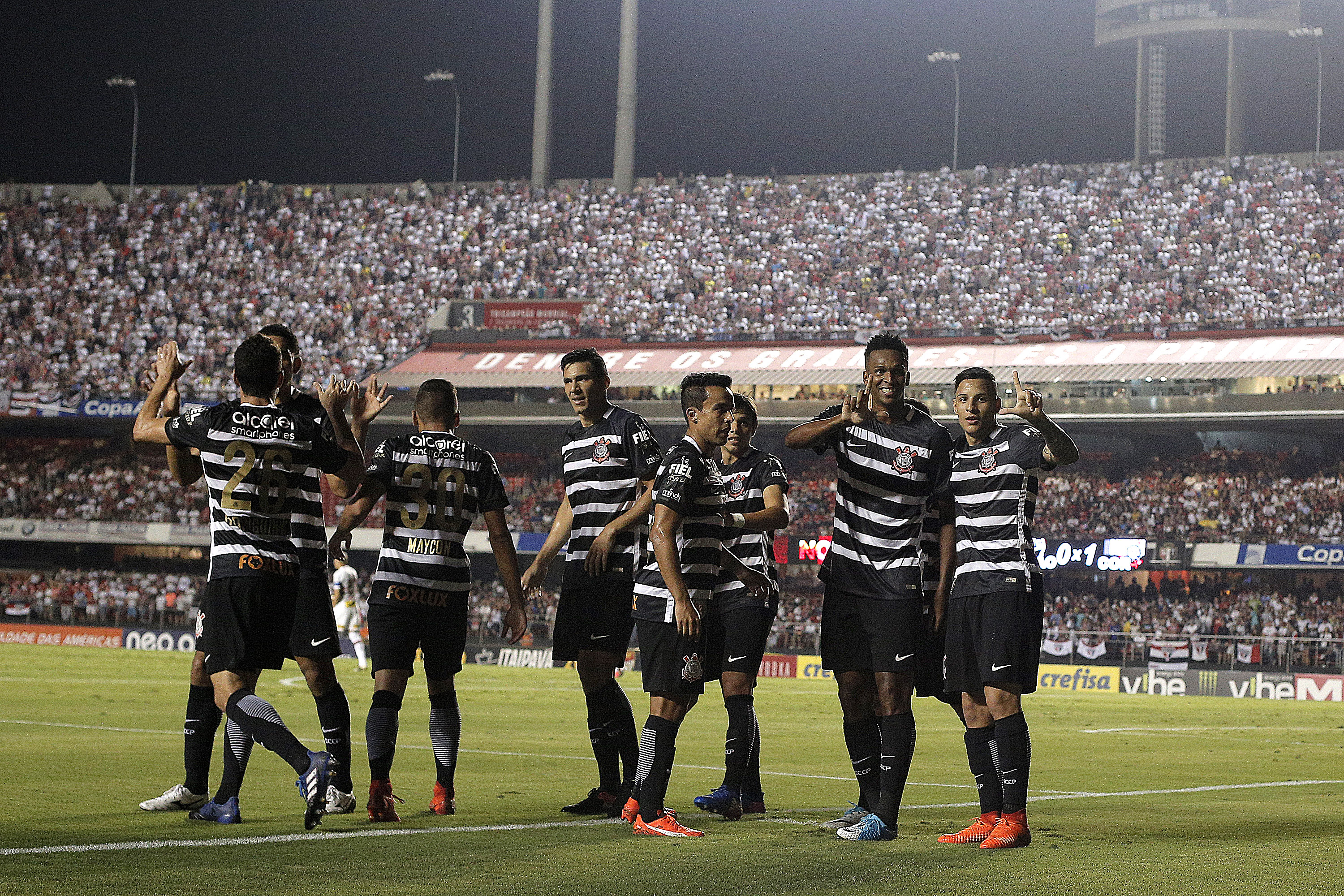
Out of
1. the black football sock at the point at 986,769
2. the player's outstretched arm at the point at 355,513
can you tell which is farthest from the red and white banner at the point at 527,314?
the black football sock at the point at 986,769

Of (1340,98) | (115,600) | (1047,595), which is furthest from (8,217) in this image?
(1340,98)

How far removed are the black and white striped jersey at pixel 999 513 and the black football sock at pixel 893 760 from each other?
2.60ft

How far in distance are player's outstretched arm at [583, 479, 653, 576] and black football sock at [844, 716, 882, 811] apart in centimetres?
172

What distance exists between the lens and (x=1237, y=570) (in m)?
Answer: 45.1

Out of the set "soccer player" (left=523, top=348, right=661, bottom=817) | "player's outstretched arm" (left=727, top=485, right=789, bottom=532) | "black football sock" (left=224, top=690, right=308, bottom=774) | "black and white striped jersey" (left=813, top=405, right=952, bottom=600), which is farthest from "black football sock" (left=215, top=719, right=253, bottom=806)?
"black and white striped jersey" (left=813, top=405, right=952, bottom=600)

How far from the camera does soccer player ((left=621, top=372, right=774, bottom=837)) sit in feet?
27.1

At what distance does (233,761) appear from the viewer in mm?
8172

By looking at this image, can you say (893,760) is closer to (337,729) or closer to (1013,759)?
(1013,759)

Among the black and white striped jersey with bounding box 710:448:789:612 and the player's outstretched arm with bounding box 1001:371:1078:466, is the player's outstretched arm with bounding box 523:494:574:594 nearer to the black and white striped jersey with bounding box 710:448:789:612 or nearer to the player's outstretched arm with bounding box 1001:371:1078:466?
the black and white striped jersey with bounding box 710:448:789:612

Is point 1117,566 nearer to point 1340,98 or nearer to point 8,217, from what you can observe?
point 1340,98

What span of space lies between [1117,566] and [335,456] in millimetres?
38699

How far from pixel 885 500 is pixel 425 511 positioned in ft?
8.85

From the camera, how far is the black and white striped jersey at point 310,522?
8289 millimetres

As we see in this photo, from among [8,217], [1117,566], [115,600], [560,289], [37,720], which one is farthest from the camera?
[8,217]
